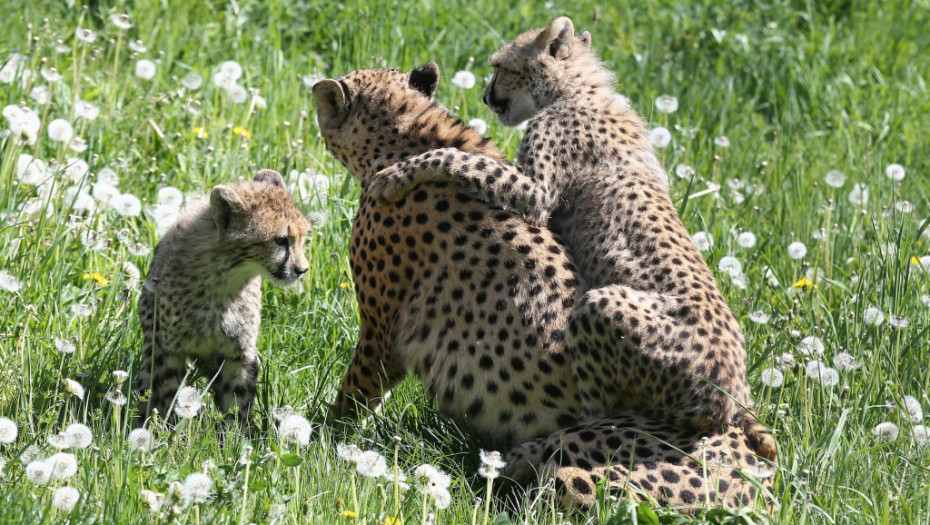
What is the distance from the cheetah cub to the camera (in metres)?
4.50

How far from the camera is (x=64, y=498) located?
324 cm

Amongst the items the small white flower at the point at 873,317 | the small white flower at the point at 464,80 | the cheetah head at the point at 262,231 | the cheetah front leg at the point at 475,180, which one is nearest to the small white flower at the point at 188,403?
the cheetah head at the point at 262,231

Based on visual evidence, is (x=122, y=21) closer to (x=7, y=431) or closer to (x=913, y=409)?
(x=7, y=431)

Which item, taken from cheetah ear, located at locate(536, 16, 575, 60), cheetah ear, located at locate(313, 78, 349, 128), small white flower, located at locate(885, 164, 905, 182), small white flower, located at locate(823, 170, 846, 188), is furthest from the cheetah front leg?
small white flower, located at locate(885, 164, 905, 182)

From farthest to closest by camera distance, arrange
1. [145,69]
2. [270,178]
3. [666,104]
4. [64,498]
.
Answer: [666,104] < [145,69] < [270,178] < [64,498]

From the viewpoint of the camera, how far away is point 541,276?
4449 mm

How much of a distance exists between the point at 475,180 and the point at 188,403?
1370 mm

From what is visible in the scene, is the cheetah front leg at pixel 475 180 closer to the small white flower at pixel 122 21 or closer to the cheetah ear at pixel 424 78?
the cheetah ear at pixel 424 78

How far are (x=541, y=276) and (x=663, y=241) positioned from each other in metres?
0.44

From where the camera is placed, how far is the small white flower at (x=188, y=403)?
3.79m

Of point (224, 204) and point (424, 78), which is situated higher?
point (424, 78)

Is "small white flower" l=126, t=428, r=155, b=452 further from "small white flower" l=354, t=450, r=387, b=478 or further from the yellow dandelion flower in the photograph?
the yellow dandelion flower

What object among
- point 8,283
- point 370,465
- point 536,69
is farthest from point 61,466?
point 536,69

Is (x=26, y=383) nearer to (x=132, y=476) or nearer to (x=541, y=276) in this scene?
(x=132, y=476)
